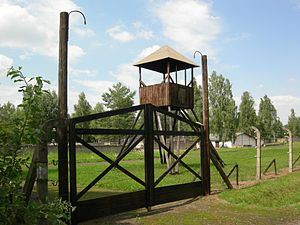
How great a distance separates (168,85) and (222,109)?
1947 inches

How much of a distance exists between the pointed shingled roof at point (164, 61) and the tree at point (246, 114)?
2007 inches

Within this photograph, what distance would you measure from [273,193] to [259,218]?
2967mm

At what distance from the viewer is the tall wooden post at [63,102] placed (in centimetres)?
777

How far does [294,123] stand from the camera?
10256 centimetres

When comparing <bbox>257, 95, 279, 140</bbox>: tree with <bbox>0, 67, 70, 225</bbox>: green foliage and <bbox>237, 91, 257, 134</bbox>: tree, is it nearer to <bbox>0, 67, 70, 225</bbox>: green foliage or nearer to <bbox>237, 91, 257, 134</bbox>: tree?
<bbox>237, 91, 257, 134</bbox>: tree

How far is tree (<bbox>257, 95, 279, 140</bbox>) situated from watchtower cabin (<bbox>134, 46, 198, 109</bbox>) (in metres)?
59.3

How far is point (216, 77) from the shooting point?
2680 inches

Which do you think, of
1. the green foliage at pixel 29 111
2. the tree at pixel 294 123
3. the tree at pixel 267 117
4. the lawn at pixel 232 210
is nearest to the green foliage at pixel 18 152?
the green foliage at pixel 29 111

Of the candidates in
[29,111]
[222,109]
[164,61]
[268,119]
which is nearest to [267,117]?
[268,119]

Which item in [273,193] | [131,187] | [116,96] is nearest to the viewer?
[273,193]

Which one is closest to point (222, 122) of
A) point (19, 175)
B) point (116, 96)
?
point (116, 96)

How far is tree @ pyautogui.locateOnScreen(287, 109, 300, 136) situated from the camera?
99.9 metres

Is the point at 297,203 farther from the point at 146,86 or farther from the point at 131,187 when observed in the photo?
the point at 146,86

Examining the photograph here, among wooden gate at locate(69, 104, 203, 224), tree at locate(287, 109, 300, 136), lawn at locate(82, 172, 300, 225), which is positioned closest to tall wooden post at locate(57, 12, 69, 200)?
wooden gate at locate(69, 104, 203, 224)
